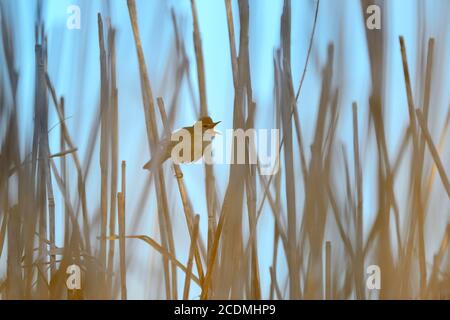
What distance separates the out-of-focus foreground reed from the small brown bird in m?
0.01

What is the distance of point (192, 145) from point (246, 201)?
12 cm

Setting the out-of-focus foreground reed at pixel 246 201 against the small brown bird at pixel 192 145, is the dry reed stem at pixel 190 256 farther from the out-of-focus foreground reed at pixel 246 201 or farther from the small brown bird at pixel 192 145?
the small brown bird at pixel 192 145

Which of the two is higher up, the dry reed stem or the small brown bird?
the small brown bird

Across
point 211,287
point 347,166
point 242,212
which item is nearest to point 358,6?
point 347,166

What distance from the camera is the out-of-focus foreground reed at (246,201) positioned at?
0.91m

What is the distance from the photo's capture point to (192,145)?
3.16 feet

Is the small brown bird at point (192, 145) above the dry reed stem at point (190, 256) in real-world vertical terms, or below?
above

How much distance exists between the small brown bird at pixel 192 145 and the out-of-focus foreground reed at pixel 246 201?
1cm

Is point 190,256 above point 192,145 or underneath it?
underneath

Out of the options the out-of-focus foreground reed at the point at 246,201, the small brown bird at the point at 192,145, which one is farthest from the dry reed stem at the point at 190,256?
the small brown bird at the point at 192,145

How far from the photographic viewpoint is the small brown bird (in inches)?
37.4

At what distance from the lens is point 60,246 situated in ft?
3.08

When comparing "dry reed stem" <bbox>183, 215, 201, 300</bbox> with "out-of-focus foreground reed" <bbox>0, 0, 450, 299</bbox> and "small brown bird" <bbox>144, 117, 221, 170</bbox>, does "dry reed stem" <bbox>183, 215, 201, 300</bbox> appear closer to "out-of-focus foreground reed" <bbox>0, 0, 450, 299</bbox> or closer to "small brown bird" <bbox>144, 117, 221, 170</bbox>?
"out-of-focus foreground reed" <bbox>0, 0, 450, 299</bbox>

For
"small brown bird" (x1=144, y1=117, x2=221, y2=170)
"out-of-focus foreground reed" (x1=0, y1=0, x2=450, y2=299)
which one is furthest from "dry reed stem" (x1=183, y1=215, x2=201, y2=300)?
"small brown bird" (x1=144, y1=117, x2=221, y2=170)
